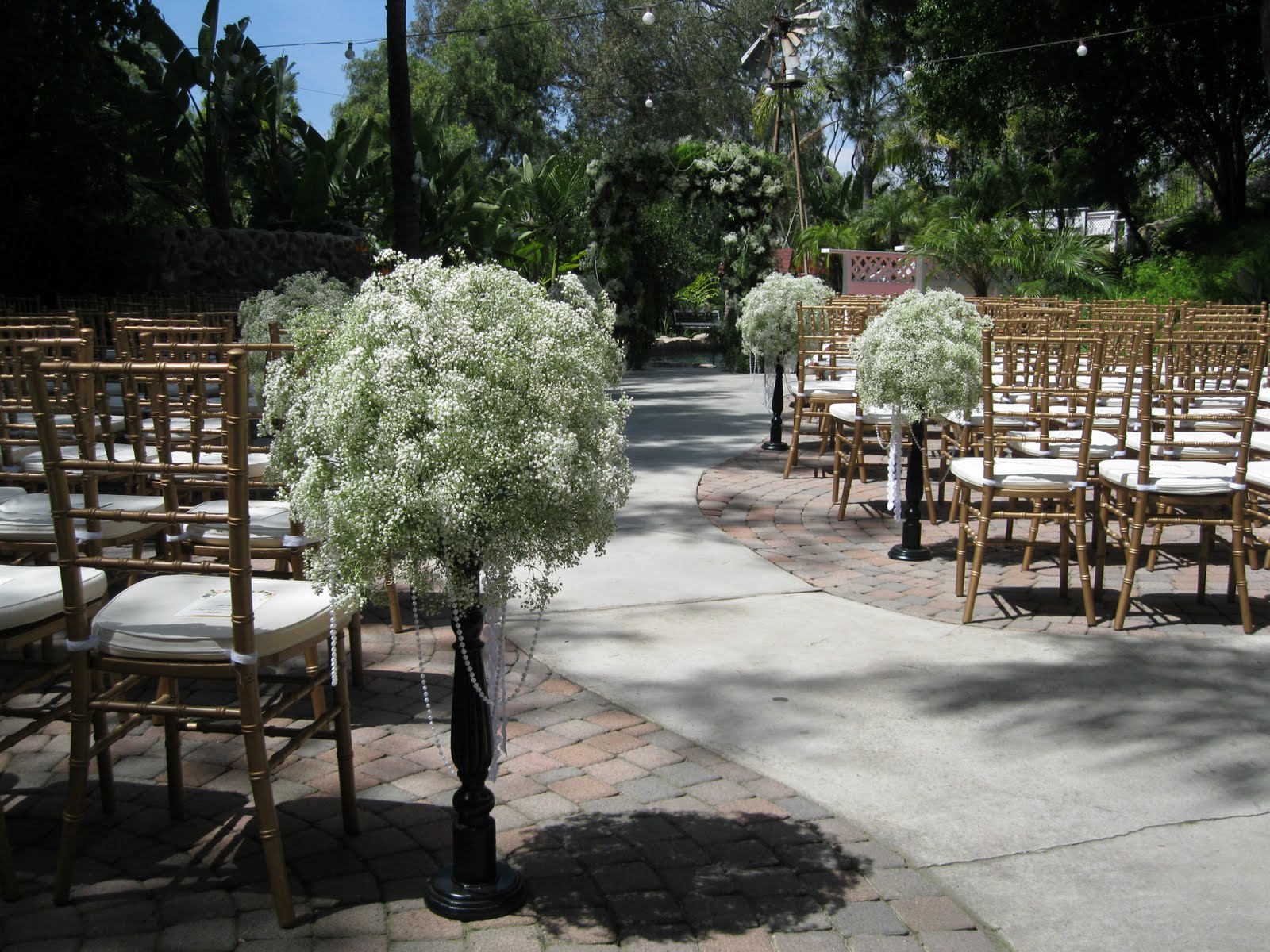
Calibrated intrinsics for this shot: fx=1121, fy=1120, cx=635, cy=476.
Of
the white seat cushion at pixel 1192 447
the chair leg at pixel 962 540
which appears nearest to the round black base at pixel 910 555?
the chair leg at pixel 962 540

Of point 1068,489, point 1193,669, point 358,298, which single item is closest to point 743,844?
point 358,298

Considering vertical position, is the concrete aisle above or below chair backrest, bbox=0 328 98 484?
below

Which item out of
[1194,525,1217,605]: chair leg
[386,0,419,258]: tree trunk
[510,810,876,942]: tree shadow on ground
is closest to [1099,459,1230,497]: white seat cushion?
[1194,525,1217,605]: chair leg

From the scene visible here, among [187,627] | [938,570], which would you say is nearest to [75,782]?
[187,627]

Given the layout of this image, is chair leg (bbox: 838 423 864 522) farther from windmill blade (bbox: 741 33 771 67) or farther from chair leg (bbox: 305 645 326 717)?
windmill blade (bbox: 741 33 771 67)

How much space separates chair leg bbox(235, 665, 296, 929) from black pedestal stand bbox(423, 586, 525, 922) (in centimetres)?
36

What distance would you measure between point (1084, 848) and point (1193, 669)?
1.77 metres

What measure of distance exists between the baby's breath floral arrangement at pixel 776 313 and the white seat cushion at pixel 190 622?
22.3 feet

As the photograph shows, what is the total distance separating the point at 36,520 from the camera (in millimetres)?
4336

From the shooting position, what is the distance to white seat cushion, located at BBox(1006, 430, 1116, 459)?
19.9ft

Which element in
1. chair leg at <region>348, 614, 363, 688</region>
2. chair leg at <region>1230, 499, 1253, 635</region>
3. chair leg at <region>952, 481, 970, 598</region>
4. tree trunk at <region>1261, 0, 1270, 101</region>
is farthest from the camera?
tree trunk at <region>1261, 0, 1270, 101</region>

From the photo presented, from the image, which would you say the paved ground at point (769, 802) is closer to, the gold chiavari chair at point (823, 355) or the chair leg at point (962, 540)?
the chair leg at point (962, 540)

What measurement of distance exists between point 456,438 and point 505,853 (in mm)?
1337

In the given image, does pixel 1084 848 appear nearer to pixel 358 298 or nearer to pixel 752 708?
pixel 752 708
